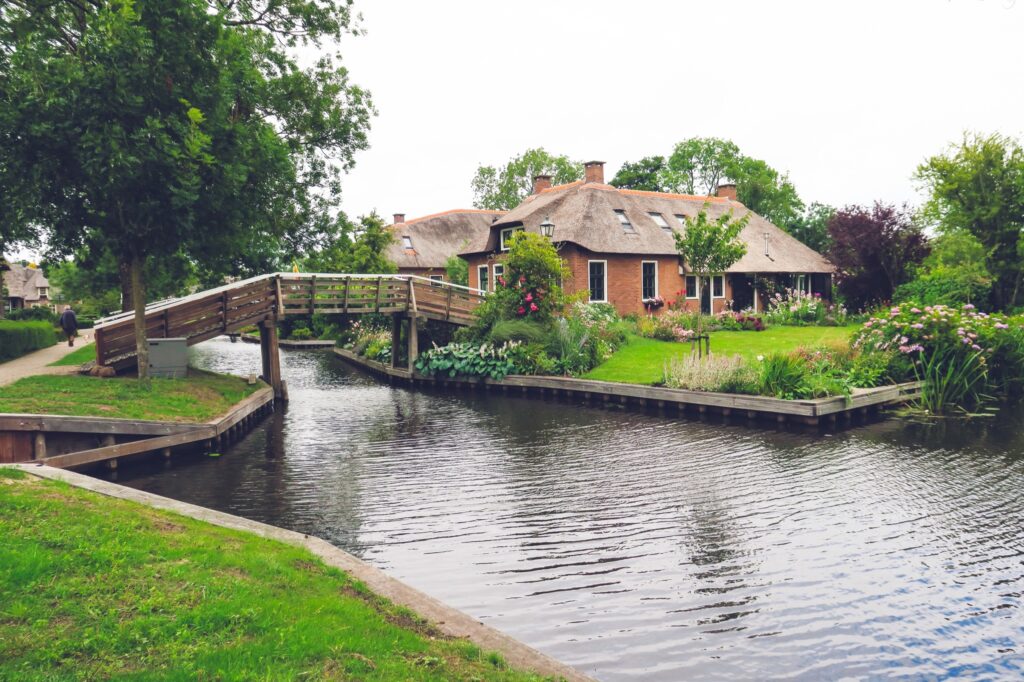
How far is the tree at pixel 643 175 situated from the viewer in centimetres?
5431

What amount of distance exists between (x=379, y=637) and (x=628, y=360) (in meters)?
16.0

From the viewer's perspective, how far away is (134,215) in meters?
12.5

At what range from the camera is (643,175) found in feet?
180

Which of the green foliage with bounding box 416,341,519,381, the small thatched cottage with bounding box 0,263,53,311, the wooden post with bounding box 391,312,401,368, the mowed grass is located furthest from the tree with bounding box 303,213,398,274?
the small thatched cottage with bounding box 0,263,53,311

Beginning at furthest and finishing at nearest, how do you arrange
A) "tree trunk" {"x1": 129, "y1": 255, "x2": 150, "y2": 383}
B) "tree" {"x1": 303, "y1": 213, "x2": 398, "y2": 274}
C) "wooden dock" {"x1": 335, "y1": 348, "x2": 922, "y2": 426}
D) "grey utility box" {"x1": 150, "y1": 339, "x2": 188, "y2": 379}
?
"tree" {"x1": 303, "y1": 213, "x2": 398, "y2": 274}
"grey utility box" {"x1": 150, "y1": 339, "x2": 188, "y2": 379}
"wooden dock" {"x1": 335, "y1": 348, "x2": 922, "y2": 426}
"tree trunk" {"x1": 129, "y1": 255, "x2": 150, "y2": 383}

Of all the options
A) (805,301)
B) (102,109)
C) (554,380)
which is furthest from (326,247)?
(805,301)

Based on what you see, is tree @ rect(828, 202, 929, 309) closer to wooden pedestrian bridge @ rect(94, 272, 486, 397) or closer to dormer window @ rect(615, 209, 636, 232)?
dormer window @ rect(615, 209, 636, 232)

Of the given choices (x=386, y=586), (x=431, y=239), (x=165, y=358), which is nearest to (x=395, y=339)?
(x=165, y=358)

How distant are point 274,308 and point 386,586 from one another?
14.6m

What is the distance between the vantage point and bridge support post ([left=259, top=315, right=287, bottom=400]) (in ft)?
60.6

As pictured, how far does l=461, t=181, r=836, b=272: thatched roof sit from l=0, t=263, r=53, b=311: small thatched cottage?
1858 inches

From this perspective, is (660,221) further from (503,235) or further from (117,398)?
(117,398)

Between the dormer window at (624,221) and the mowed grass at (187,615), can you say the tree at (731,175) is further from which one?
the mowed grass at (187,615)

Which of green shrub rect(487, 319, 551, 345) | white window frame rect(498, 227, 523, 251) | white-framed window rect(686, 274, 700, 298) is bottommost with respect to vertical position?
green shrub rect(487, 319, 551, 345)
